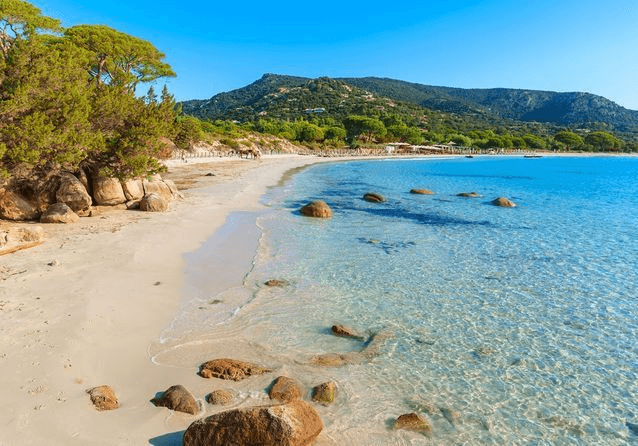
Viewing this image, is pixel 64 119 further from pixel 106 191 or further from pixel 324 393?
pixel 324 393

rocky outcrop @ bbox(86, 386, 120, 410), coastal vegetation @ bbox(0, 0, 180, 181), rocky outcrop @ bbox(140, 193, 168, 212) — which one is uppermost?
coastal vegetation @ bbox(0, 0, 180, 181)

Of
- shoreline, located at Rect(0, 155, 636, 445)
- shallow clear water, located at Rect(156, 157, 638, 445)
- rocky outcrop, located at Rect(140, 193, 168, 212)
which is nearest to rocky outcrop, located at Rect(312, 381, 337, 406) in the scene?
shallow clear water, located at Rect(156, 157, 638, 445)

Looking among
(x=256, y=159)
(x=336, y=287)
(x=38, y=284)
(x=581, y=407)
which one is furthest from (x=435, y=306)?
(x=256, y=159)

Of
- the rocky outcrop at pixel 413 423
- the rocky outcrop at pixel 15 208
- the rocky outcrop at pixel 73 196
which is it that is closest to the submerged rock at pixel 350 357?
the rocky outcrop at pixel 413 423

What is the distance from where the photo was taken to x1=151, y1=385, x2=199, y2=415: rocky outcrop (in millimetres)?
5769

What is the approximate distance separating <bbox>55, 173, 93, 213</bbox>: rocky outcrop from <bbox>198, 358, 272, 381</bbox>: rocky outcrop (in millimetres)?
13868

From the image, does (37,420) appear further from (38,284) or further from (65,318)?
(38,284)

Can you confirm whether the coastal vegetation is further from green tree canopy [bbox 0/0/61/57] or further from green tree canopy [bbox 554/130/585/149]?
green tree canopy [bbox 554/130/585/149]

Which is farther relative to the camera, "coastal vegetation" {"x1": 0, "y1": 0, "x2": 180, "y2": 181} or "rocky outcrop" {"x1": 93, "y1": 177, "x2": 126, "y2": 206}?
"rocky outcrop" {"x1": 93, "y1": 177, "x2": 126, "y2": 206}

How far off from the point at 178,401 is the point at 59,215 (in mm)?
13392

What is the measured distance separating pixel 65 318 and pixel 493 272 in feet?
41.0

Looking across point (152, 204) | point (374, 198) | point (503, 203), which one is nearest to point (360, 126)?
point (503, 203)

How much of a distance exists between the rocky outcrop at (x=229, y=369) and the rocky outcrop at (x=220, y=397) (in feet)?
1.51

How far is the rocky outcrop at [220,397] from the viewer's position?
604 cm
